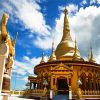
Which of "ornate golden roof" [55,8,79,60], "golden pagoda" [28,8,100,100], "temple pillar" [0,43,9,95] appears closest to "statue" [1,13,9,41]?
"temple pillar" [0,43,9,95]

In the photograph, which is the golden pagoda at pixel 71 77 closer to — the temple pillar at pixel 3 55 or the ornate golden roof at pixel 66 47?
the ornate golden roof at pixel 66 47

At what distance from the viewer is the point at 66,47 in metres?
42.3

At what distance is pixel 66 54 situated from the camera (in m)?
40.5

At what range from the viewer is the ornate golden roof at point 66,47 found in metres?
40.1

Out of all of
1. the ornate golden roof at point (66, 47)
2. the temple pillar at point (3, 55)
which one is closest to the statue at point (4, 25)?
the temple pillar at point (3, 55)

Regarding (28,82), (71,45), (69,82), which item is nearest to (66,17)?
(71,45)

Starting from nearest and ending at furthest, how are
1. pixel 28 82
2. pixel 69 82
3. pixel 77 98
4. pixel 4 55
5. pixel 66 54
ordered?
pixel 4 55 → pixel 77 98 → pixel 69 82 → pixel 28 82 → pixel 66 54

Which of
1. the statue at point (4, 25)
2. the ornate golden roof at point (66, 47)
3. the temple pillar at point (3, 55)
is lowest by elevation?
the temple pillar at point (3, 55)

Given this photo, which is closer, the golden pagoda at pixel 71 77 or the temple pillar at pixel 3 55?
the temple pillar at pixel 3 55

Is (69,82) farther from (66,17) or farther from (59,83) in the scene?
(66,17)

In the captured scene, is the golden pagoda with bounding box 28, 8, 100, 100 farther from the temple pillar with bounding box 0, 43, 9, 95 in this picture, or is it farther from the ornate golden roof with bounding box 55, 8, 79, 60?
the temple pillar with bounding box 0, 43, 9, 95

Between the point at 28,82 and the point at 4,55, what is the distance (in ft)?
96.5

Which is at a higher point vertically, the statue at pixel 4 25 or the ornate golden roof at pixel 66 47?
the ornate golden roof at pixel 66 47

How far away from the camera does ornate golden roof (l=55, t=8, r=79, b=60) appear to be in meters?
40.1
